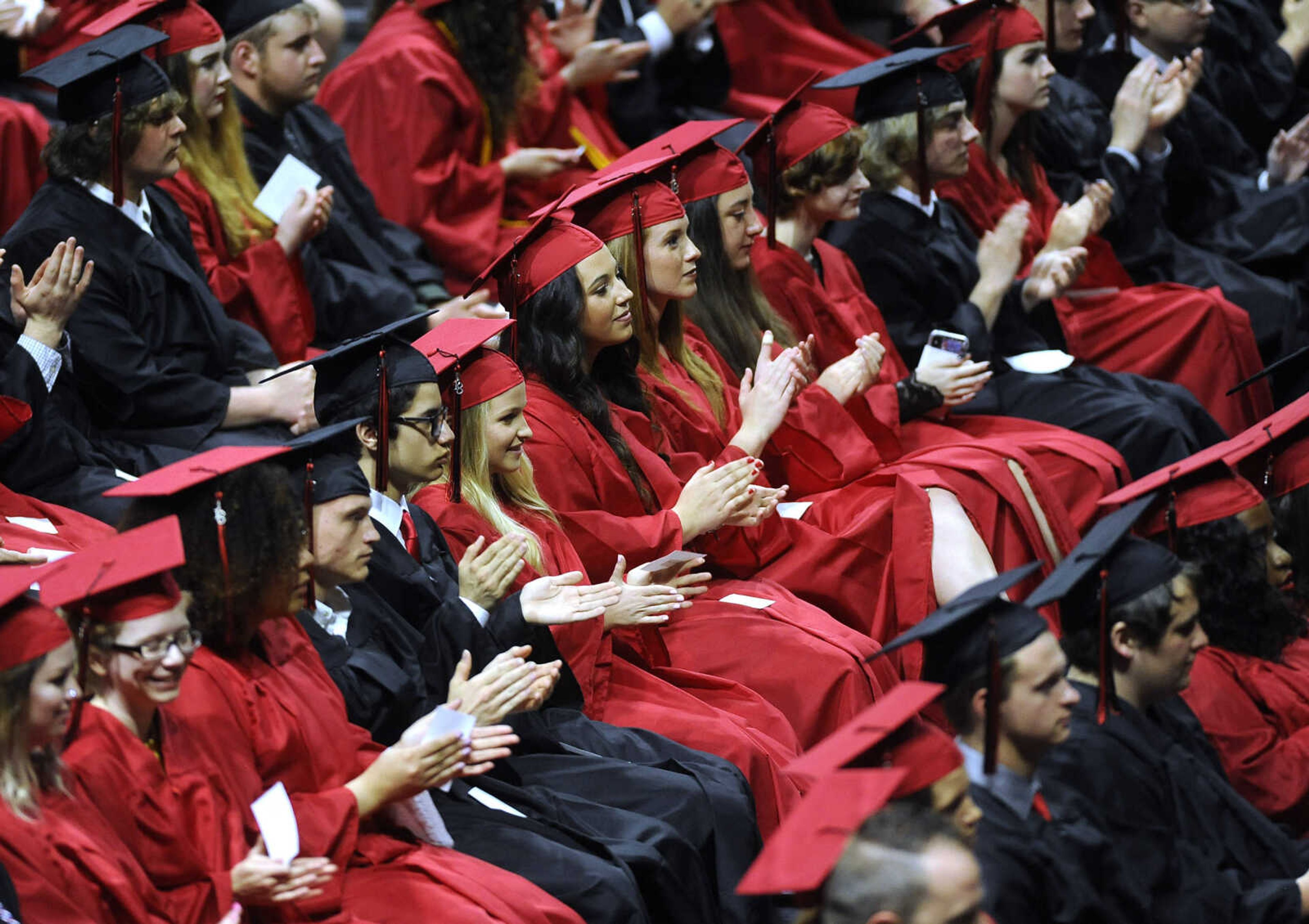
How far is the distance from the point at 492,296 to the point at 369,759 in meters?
2.98

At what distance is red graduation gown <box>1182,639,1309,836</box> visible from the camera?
3934 mm

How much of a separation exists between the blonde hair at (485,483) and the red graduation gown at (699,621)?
0.55ft

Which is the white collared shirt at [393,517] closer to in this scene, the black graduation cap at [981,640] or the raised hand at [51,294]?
the raised hand at [51,294]

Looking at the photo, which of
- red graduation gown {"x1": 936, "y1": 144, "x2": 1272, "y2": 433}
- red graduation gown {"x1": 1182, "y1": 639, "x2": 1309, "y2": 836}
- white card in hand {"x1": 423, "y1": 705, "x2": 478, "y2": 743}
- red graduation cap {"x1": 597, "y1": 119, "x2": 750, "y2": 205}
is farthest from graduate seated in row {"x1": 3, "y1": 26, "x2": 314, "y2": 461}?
red graduation gown {"x1": 936, "y1": 144, "x2": 1272, "y2": 433}

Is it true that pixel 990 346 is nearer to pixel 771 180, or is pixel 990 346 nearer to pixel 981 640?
pixel 771 180

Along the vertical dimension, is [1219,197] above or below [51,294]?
below

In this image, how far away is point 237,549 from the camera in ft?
10.2

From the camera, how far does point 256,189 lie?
207 inches

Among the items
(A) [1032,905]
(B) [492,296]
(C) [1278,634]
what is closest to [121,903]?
(A) [1032,905]

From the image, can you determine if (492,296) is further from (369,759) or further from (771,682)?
(369,759)

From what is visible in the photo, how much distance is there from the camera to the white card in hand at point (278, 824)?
297 cm

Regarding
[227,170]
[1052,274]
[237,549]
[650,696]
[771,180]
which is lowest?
[1052,274]

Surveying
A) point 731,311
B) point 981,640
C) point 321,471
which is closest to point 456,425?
point 321,471

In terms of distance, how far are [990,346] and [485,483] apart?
89.1 inches
